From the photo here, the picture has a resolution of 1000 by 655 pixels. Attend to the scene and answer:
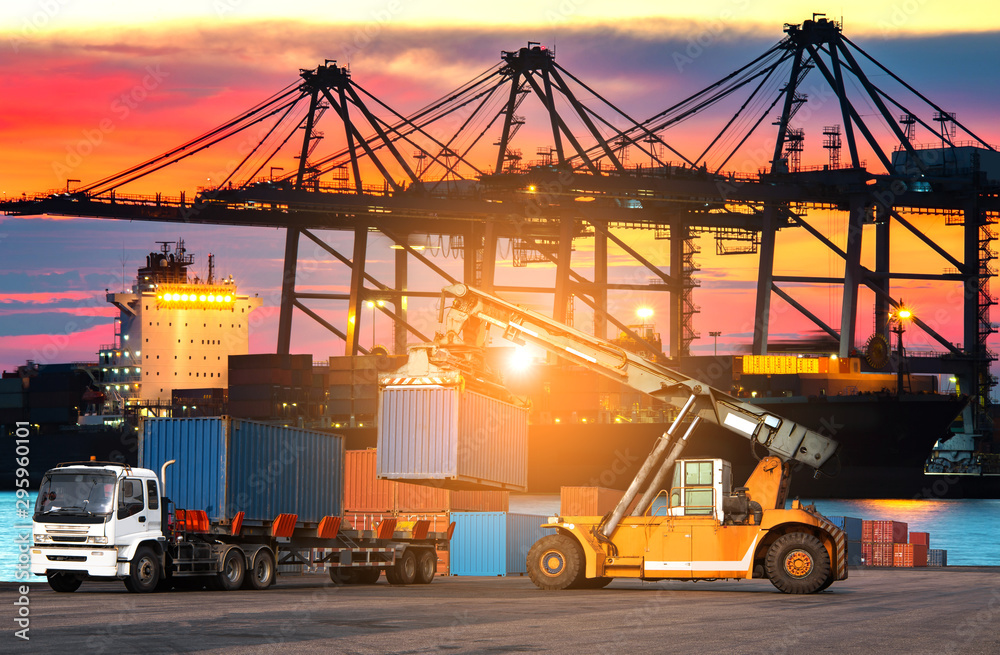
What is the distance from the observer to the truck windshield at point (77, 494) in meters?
21.0

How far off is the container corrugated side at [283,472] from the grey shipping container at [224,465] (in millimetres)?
20

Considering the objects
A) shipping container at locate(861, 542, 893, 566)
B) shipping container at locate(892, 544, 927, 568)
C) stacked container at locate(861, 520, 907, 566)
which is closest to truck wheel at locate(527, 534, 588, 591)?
stacked container at locate(861, 520, 907, 566)

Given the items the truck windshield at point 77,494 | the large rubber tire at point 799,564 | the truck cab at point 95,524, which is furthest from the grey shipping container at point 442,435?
the large rubber tire at point 799,564

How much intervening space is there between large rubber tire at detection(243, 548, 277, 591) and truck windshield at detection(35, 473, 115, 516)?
12.1 ft

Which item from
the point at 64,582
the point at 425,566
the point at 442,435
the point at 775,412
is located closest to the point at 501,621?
the point at 442,435

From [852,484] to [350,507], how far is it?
57.6 metres

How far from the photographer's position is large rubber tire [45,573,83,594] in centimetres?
2172

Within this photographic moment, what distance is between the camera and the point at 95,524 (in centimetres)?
2069

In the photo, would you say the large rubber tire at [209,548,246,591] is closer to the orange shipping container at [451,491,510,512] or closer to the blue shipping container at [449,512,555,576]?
the blue shipping container at [449,512,555,576]

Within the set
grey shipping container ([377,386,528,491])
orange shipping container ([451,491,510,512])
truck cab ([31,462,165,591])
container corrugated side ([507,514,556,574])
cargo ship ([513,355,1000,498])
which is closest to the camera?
truck cab ([31,462,165,591])

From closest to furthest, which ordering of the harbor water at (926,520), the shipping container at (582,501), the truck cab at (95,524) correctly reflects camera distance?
the truck cab at (95,524) < the shipping container at (582,501) < the harbor water at (926,520)

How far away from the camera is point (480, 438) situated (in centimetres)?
2555

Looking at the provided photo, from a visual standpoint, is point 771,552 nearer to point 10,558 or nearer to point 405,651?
point 405,651

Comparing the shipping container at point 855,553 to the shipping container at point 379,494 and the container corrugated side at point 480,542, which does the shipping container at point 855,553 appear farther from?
the shipping container at point 379,494
